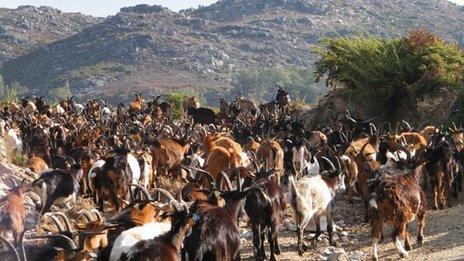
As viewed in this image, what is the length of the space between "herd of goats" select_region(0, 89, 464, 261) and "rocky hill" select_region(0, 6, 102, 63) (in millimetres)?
85675

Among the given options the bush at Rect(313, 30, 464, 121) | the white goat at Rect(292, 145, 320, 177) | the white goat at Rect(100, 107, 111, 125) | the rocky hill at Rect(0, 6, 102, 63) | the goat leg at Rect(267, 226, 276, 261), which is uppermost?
the rocky hill at Rect(0, 6, 102, 63)

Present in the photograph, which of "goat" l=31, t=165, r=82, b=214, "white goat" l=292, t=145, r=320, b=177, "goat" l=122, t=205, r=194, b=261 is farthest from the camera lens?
"white goat" l=292, t=145, r=320, b=177

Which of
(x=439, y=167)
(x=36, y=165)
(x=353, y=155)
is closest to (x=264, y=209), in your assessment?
(x=439, y=167)

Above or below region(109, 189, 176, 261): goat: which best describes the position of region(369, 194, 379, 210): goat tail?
below

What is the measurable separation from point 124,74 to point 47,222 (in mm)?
Answer: 77102

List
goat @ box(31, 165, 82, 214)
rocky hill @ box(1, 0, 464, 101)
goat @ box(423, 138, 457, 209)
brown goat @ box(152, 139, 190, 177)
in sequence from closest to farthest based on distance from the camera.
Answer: goat @ box(31, 165, 82, 214) → goat @ box(423, 138, 457, 209) → brown goat @ box(152, 139, 190, 177) → rocky hill @ box(1, 0, 464, 101)

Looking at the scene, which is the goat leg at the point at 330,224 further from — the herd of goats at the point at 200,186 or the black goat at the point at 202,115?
the black goat at the point at 202,115

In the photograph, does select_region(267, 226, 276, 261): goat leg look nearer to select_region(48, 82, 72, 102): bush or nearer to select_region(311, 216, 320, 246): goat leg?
select_region(311, 216, 320, 246): goat leg

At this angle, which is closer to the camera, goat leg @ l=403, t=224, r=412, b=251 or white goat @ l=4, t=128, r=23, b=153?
goat leg @ l=403, t=224, r=412, b=251

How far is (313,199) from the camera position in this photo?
1080 centimetres

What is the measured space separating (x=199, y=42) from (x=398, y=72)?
75.0m

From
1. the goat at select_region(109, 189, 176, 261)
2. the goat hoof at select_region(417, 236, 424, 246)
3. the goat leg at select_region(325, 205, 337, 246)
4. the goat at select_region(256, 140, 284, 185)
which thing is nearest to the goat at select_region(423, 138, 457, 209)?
the goat hoof at select_region(417, 236, 424, 246)

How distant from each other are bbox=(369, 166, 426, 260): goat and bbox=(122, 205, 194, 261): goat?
3.47m

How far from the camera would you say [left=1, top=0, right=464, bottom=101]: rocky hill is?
86.5m
